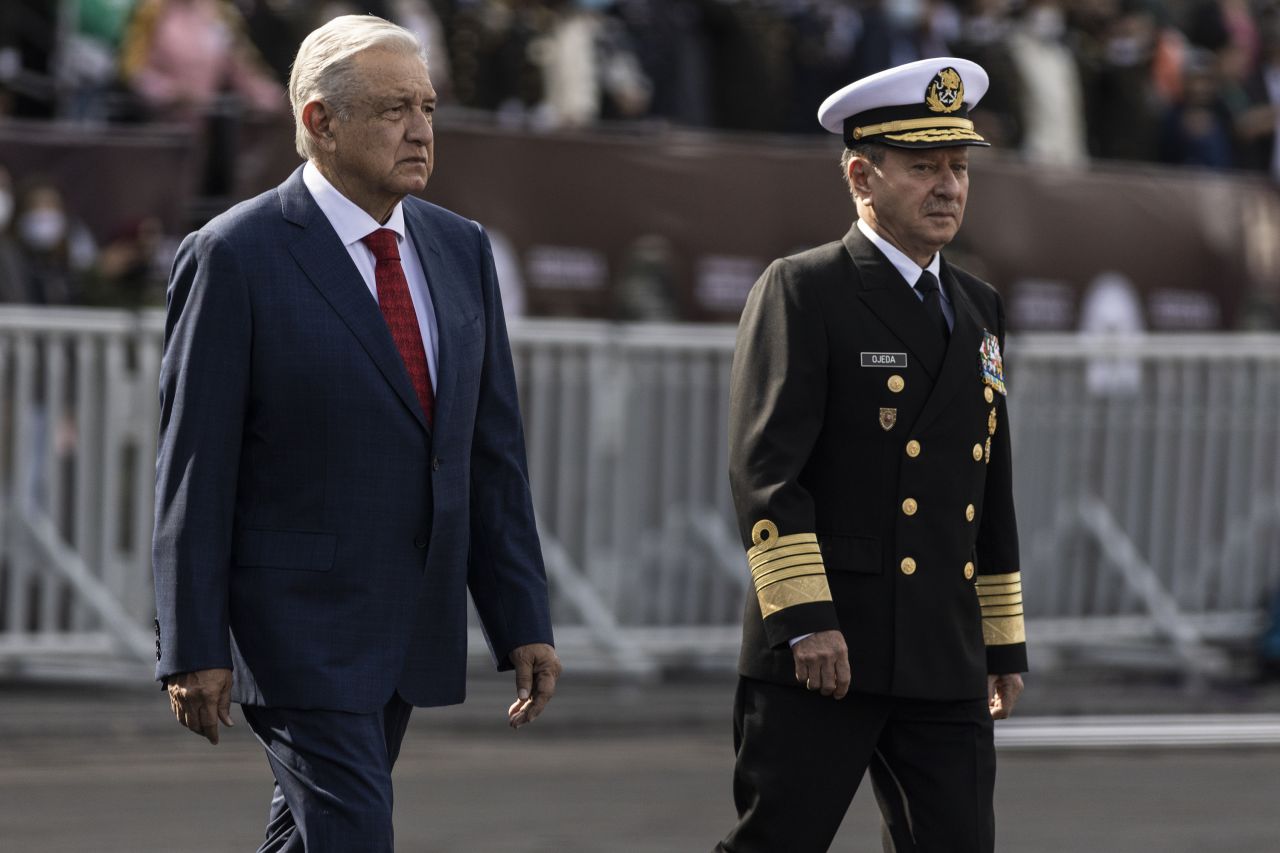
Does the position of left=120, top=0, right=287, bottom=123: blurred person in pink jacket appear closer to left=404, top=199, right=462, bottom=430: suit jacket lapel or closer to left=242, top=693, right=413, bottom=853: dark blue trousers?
left=404, top=199, right=462, bottom=430: suit jacket lapel

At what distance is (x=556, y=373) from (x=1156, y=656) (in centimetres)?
316

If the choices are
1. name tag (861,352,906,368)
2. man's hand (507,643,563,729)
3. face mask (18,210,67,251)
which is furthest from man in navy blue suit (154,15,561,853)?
face mask (18,210,67,251)

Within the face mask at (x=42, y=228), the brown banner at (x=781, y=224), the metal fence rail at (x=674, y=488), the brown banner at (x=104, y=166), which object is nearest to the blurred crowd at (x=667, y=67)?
the face mask at (x=42, y=228)

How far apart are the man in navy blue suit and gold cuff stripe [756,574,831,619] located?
1.96 ft

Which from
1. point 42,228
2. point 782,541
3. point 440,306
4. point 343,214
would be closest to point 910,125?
point 782,541

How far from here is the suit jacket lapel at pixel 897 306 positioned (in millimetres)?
4461

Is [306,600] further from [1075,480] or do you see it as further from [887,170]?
[1075,480]

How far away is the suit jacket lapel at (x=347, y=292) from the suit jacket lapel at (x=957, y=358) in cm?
105

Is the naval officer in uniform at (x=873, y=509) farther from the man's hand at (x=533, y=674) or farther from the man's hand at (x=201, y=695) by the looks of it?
the man's hand at (x=201, y=695)

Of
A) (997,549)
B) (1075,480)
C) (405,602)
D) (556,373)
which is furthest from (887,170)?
(1075,480)

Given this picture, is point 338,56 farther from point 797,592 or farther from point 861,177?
point 797,592

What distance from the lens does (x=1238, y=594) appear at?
416 inches

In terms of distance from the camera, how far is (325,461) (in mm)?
3988

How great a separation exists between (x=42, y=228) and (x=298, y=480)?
6.73 m
